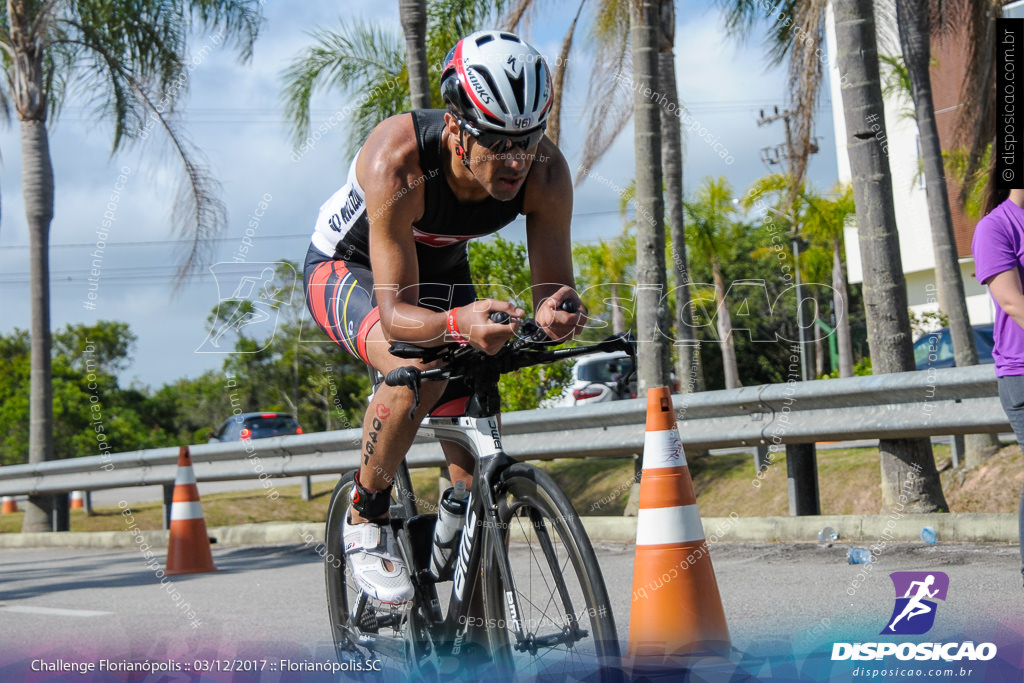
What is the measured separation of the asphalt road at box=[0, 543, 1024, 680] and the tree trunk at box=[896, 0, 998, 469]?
598cm

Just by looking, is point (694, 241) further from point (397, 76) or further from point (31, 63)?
point (31, 63)

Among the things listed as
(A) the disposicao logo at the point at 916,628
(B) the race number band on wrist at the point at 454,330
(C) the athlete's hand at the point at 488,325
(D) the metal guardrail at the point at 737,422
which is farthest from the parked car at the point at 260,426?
(C) the athlete's hand at the point at 488,325

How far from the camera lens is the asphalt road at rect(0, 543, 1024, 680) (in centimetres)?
436

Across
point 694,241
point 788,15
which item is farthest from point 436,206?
point 694,241

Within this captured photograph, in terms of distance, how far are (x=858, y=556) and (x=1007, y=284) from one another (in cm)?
255

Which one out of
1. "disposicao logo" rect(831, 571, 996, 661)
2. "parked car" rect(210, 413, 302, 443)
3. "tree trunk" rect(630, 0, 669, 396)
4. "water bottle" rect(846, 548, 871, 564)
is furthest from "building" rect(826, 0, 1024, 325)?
"disposicao logo" rect(831, 571, 996, 661)

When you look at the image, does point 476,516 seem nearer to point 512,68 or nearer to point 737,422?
point 512,68

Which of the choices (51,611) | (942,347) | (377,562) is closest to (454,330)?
(377,562)

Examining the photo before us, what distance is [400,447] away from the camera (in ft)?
11.3

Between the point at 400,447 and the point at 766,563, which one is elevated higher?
the point at 400,447

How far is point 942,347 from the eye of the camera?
16859 millimetres

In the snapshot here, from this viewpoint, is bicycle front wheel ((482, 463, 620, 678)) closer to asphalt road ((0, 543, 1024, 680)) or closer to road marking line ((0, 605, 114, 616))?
asphalt road ((0, 543, 1024, 680))

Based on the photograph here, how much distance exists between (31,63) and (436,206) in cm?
1226

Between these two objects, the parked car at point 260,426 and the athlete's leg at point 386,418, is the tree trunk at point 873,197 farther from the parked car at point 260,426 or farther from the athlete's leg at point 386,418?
the parked car at point 260,426
